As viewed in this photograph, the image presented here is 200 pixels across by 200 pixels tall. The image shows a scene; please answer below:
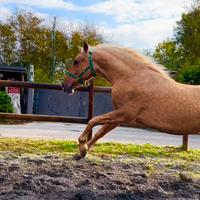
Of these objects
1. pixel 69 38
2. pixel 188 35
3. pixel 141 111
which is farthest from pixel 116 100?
pixel 69 38

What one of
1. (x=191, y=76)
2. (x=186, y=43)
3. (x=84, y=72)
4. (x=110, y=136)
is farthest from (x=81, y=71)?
(x=186, y=43)

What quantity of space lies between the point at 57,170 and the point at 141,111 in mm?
1282

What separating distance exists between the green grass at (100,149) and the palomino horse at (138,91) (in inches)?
67.4

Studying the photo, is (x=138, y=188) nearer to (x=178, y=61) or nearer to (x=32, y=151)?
(x=32, y=151)

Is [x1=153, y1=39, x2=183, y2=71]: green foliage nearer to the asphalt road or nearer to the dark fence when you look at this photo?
the asphalt road

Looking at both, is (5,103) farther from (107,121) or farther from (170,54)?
(170,54)

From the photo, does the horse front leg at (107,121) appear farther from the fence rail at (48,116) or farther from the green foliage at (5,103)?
the green foliage at (5,103)

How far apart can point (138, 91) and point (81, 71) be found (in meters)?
1.00

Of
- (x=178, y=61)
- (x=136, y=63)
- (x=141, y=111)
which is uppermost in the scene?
(x=178, y=61)

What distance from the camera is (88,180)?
17.6 ft

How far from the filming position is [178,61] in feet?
117

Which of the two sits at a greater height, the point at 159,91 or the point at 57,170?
the point at 159,91

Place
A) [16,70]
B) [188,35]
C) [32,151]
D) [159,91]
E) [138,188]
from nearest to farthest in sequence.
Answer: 1. [138,188]
2. [159,91]
3. [32,151]
4. [16,70]
5. [188,35]

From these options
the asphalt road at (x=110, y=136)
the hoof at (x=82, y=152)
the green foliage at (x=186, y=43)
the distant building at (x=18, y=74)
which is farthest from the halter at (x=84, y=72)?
the green foliage at (x=186, y=43)
